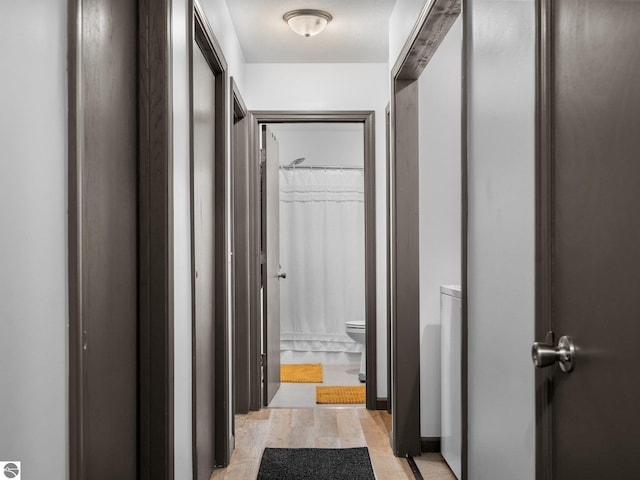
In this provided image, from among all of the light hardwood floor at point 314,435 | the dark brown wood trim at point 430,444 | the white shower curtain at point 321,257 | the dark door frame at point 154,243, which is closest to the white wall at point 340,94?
the light hardwood floor at point 314,435

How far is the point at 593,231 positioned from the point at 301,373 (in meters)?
4.39

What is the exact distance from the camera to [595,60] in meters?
0.99

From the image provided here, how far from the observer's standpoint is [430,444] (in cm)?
316

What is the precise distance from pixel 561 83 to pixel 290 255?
4.60 meters

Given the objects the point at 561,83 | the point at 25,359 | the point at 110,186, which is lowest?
the point at 25,359

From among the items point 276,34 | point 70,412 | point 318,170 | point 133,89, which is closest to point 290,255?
point 318,170

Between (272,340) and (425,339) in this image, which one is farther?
(272,340)

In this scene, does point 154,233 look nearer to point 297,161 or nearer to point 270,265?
point 270,265

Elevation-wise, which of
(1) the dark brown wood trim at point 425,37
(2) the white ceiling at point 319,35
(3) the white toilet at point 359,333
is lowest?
(3) the white toilet at point 359,333

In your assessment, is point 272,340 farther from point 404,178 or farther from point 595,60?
point 595,60

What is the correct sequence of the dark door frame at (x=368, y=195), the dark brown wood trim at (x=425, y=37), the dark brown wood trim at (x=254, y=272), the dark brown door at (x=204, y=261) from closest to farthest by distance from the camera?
the dark brown wood trim at (x=425, y=37)
the dark brown door at (x=204, y=261)
the dark brown wood trim at (x=254, y=272)
the dark door frame at (x=368, y=195)

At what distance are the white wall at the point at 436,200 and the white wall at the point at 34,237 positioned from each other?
2332 millimetres

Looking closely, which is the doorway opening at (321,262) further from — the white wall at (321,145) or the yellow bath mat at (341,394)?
the yellow bath mat at (341,394)

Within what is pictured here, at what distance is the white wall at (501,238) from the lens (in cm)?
130
